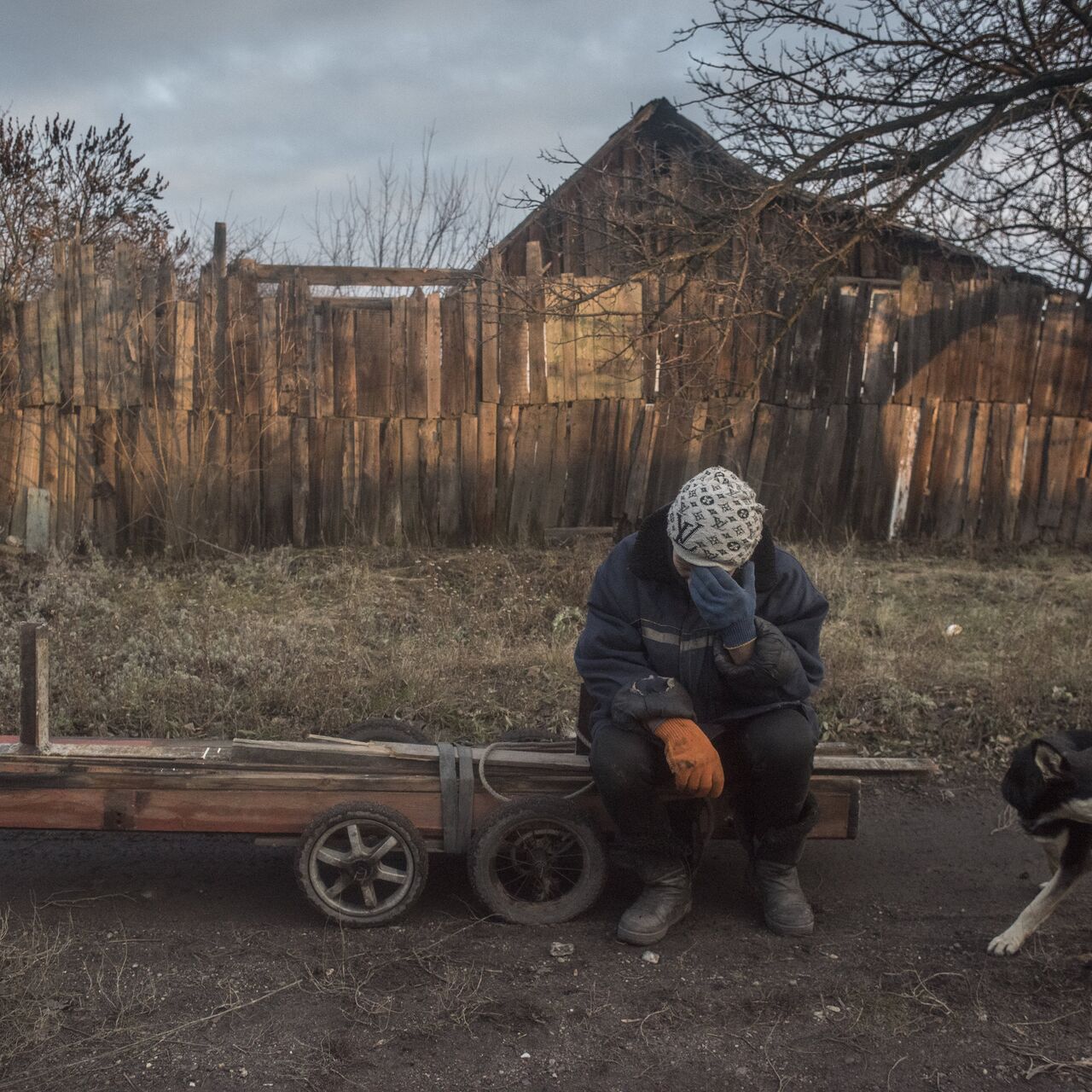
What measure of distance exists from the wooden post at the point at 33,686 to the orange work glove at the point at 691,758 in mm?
2016

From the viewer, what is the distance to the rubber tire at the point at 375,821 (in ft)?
12.4

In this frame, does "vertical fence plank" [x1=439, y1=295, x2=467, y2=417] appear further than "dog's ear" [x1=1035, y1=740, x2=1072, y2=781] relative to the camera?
Yes

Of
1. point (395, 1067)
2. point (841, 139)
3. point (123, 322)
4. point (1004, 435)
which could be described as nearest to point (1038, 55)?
point (841, 139)

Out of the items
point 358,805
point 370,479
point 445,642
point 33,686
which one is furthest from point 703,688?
point 370,479

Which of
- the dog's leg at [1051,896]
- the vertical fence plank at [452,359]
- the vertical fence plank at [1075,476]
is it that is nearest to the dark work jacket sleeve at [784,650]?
the dog's leg at [1051,896]

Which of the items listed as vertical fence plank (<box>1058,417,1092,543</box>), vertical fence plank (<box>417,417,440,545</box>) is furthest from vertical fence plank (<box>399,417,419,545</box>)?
vertical fence plank (<box>1058,417,1092,543</box>)

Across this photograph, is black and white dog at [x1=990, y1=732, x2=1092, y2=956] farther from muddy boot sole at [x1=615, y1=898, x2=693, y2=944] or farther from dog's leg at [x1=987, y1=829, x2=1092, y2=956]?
muddy boot sole at [x1=615, y1=898, x2=693, y2=944]

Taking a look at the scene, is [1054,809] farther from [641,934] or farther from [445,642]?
[445,642]

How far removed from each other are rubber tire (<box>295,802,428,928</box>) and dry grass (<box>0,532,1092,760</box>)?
167 cm

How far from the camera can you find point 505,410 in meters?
9.27

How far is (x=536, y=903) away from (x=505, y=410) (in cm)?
581

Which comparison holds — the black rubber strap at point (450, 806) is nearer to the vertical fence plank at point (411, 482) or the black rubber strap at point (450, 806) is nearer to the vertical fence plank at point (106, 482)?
the vertical fence plank at point (411, 482)

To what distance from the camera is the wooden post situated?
3.77 m

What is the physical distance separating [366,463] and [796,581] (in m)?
5.76
